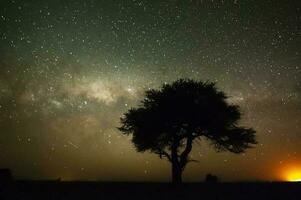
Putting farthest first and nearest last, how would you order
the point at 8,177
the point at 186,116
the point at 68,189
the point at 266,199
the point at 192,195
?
1. the point at 186,116
2. the point at 8,177
3. the point at 68,189
4. the point at 192,195
5. the point at 266,199

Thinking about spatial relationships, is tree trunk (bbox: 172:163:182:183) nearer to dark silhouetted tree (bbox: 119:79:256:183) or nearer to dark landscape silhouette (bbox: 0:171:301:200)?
dark silhouetted tree (bbox: 119:79:256:183)

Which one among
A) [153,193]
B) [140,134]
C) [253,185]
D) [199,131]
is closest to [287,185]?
[253,185]

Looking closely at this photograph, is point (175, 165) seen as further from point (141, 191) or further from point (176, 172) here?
point (141, 191)

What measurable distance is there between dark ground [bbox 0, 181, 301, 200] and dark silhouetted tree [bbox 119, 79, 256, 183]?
1427cm

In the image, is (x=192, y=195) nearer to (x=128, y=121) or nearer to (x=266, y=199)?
(x=266, y=199)

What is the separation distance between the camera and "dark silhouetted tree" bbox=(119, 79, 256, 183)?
43531mm

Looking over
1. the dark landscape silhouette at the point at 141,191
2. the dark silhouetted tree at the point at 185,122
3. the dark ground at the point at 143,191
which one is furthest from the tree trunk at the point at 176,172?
the dark ground at the point at 143,191

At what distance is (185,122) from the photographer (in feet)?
144

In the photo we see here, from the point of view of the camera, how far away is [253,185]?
28.5m

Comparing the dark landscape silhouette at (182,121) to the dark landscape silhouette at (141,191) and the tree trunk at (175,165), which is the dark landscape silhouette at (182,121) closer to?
the tree trunk at (175,165)

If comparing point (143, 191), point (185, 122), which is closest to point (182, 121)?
point (185, 122)

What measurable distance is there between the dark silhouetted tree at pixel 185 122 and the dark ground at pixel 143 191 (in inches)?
562

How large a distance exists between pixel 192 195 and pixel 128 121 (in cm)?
2148

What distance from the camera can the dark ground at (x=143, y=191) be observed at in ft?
79.7
